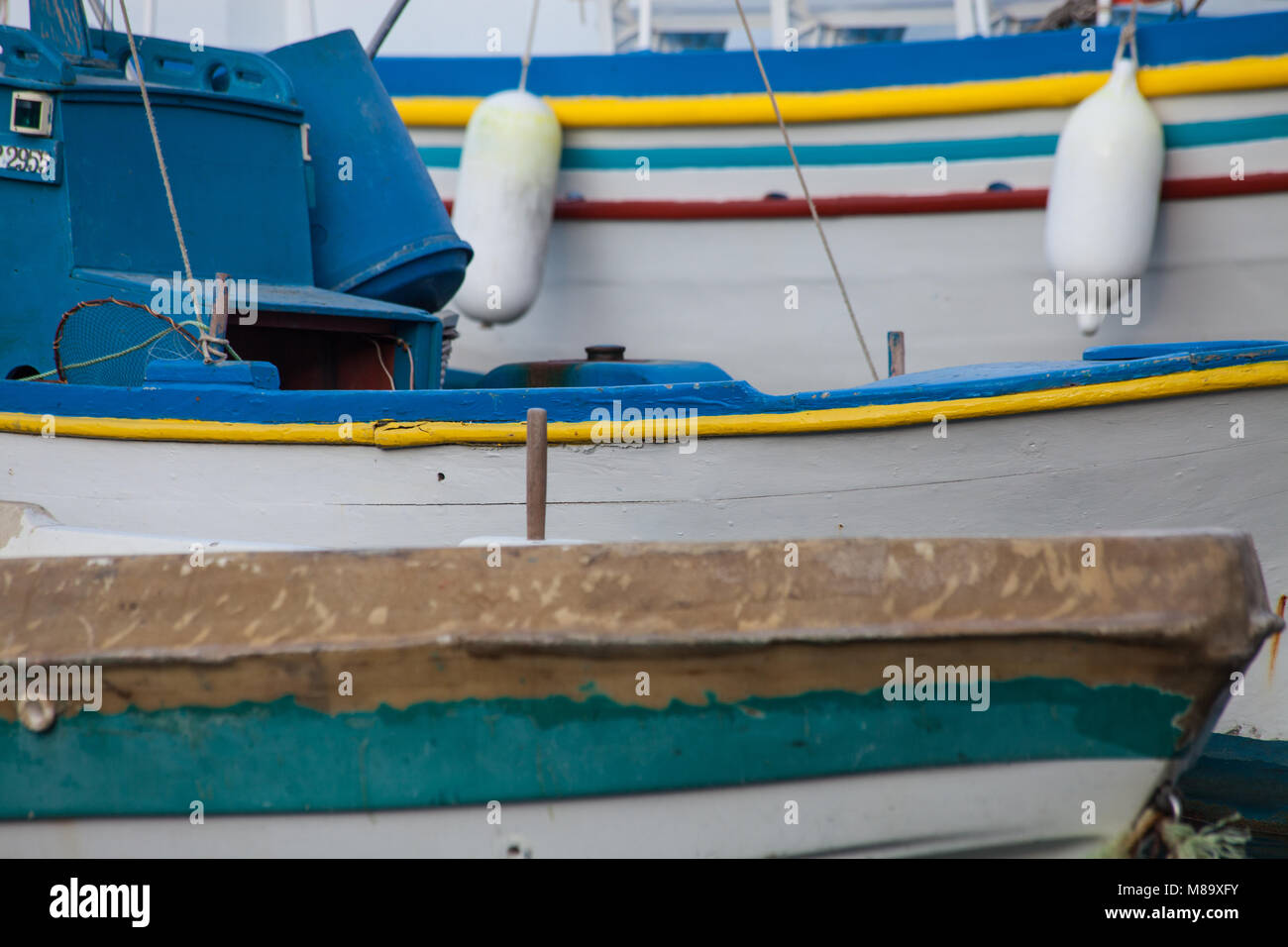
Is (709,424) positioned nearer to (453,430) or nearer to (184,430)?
(453,430)

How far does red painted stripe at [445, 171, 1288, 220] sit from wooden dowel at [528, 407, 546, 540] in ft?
14.6

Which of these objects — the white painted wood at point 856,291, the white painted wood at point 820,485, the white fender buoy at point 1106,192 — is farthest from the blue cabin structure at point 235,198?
the white fender buoy at point 1106,192

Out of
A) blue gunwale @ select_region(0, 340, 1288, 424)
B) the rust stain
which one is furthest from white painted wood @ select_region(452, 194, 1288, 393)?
the rust stain

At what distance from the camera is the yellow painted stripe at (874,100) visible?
256 inches

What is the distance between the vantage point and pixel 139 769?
2.44 metres

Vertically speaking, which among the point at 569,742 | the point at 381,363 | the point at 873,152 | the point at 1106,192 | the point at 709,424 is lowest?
the point at 569,742

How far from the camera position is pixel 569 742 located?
94.4 inches

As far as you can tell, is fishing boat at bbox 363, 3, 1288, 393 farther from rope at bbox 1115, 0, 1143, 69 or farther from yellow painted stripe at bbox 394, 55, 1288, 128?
rope at bbox 1115, 0, 1143, 69

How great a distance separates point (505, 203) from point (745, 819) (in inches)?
207

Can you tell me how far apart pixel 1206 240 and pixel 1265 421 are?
3.37m

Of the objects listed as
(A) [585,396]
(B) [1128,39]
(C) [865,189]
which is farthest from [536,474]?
(B) [1128,39]

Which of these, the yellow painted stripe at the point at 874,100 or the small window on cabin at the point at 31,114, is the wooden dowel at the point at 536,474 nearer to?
the small window on cabin at the point at 31,114

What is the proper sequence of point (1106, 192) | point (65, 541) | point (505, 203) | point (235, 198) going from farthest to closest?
point (505, 203), point (1106, 192), point (235, 198), point (65, 541)

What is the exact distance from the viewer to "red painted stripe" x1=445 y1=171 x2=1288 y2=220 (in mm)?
6586
